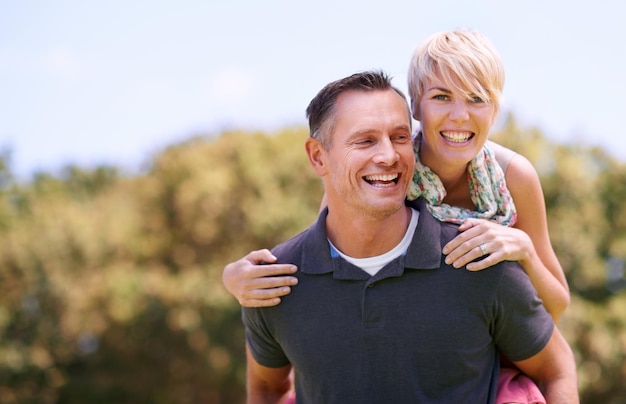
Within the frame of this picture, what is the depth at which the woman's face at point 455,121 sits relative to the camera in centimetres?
318

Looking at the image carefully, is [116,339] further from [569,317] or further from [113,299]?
[569,317]

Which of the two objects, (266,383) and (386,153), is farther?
(266,383)

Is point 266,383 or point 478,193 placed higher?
point 478,193

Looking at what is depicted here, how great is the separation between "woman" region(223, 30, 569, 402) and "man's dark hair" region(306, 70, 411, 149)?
168 millimetres

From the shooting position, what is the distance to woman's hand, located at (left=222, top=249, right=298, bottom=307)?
10.8 feet

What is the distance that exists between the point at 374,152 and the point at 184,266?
14.7 m

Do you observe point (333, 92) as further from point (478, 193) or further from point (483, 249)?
point (483, 249)

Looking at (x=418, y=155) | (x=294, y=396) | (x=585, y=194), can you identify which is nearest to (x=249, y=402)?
(x=294, y=396)

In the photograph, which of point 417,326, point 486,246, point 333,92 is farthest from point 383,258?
point 333,92

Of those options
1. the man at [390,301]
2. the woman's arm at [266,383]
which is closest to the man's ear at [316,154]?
the man at [390,301]

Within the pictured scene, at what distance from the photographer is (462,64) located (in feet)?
10.3

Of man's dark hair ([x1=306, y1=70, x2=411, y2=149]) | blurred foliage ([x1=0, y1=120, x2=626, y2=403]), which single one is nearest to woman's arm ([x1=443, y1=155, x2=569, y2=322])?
man's dark hair ([x1=306, y1=70, x2=411, y2=149])

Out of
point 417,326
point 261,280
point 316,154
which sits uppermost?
point 316,154

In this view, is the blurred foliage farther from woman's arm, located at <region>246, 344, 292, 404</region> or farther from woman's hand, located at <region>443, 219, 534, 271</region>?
woman's hand, located at <region>443, 219, 534, 271</region>
